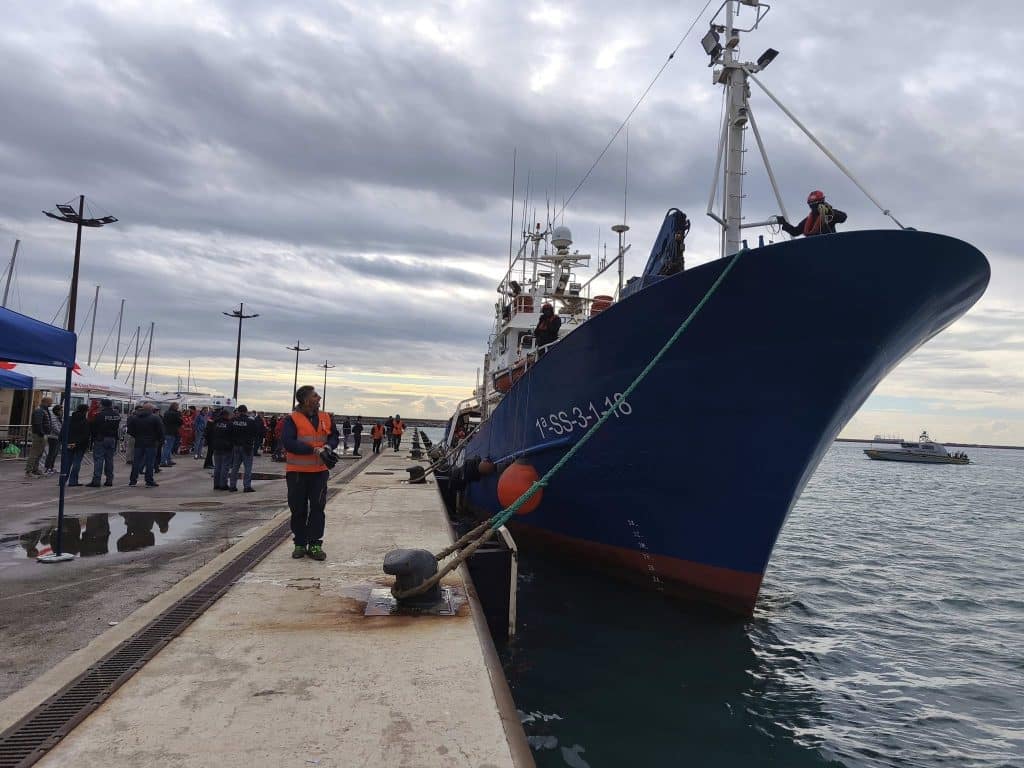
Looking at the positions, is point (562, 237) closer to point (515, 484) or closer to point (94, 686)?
point (515, 484)

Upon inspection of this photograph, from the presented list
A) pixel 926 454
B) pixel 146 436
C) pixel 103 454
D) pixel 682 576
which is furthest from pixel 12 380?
pixel 926 454

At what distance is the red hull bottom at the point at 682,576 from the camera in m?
6.72

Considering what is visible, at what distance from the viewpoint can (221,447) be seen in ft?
38.9

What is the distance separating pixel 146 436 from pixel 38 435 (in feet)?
11.1

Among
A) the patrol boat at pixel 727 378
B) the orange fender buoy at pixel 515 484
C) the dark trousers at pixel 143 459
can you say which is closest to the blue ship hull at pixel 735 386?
the patrol boat at pixel 727 378

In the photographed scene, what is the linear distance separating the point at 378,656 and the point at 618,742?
6.11 ft

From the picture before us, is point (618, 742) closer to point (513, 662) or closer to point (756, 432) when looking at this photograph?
point (513, 662)

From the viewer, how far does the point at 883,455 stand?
295ft

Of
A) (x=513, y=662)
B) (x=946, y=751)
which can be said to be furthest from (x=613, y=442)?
(x=946, y=751)

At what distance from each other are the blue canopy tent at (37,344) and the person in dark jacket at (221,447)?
5593mm

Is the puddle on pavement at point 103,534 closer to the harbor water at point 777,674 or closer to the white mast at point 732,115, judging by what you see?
the harbor water at point 777,674

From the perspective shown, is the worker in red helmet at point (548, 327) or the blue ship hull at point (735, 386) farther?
the worker in red helmet at point (548, 327)

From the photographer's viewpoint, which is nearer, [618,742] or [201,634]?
[201,634]

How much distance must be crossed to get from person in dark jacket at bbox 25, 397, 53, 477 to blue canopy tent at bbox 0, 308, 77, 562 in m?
8.49
